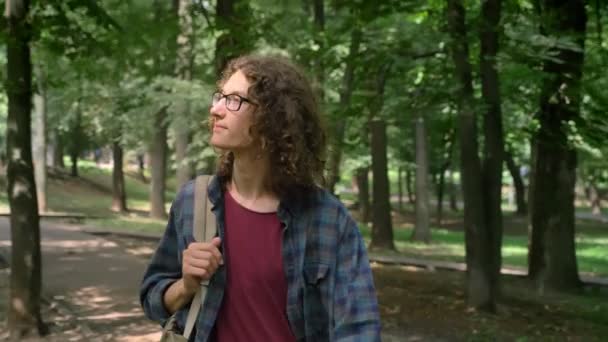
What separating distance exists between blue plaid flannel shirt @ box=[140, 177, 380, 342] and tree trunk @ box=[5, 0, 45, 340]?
6718 millimetres

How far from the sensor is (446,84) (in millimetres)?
10219

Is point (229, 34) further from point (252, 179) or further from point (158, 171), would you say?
point (158, 171)

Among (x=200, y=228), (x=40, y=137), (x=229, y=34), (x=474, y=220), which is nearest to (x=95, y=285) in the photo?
(x=229, y=34)

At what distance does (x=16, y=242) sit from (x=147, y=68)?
14.6 ft

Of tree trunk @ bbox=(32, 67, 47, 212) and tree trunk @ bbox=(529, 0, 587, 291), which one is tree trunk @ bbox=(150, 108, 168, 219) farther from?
tree trunk @ bbox=(529, 0, 587, 291)

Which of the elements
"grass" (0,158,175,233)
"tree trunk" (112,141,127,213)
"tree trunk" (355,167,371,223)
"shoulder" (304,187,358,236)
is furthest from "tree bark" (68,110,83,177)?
"shoulder" (304,187,358,236)

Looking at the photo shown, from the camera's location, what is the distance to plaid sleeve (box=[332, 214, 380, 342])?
198cm

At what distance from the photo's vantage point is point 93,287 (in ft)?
38.1

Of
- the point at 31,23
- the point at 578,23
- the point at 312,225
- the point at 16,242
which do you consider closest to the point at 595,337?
the point at 578,23

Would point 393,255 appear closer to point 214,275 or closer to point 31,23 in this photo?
point 31,23

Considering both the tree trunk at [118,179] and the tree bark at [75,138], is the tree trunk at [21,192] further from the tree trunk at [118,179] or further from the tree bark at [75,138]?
the tree bark at [75,138]

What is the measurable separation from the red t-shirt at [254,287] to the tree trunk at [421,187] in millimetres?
22184

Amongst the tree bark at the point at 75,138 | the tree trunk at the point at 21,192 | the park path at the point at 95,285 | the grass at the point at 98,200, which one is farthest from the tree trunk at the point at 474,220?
the tree bark at the point at 75,138

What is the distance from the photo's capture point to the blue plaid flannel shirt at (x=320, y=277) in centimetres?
199
